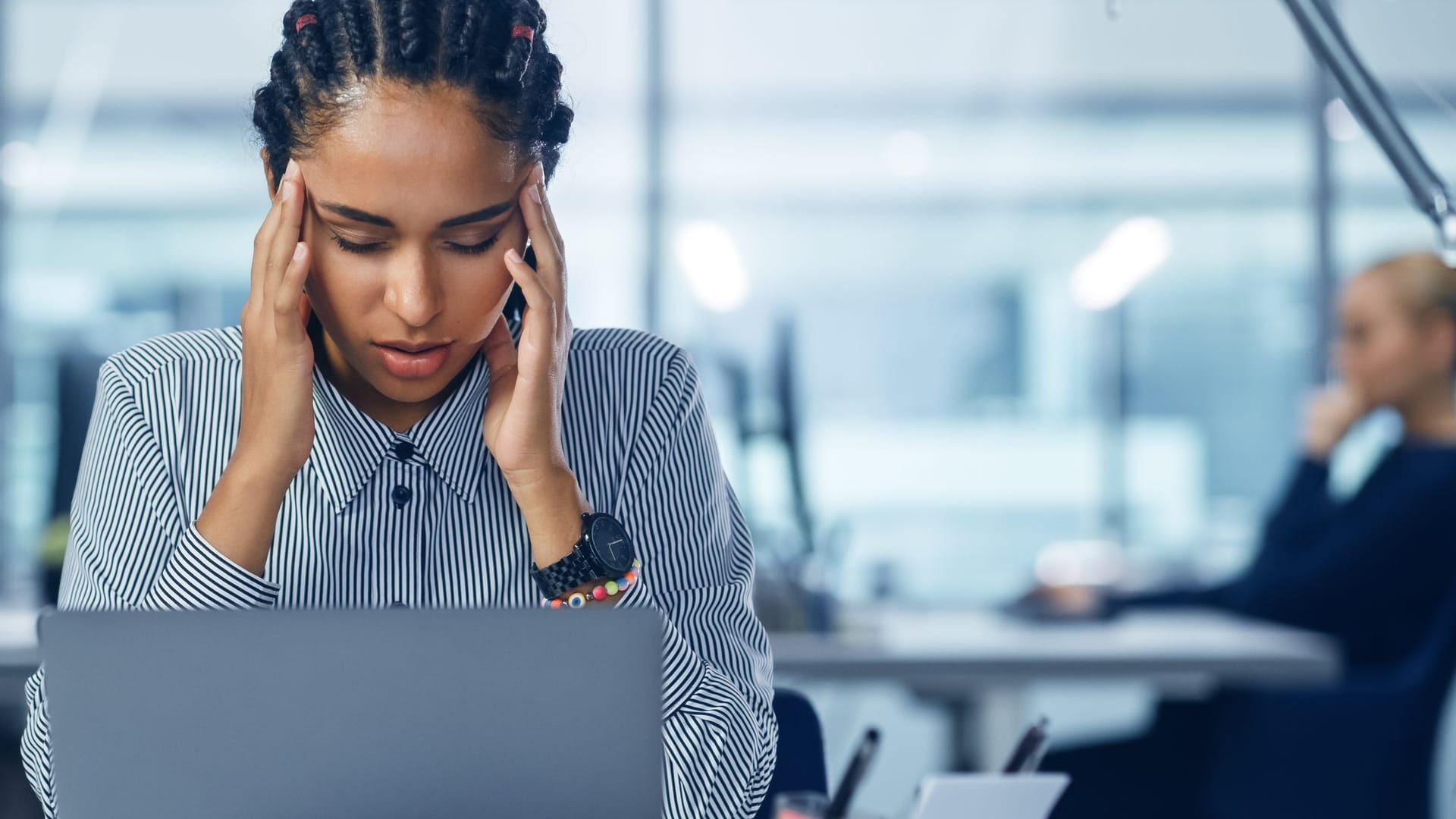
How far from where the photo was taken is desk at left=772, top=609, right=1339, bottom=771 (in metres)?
2.38

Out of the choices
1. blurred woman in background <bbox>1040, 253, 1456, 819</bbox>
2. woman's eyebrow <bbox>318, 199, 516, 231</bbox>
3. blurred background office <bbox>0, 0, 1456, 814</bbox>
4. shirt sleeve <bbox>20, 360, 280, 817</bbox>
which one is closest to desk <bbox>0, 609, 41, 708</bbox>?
shirt sleeve <bbox>20, 360, 280, 817</bbox>

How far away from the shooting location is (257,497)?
120 centimetres

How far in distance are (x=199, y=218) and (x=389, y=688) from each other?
14.0 feet

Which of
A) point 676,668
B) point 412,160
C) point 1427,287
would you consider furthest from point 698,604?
point 1427,287

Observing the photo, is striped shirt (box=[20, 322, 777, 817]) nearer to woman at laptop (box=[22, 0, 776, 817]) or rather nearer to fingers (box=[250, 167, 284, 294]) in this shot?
woman at laptop (box=[22, 0, 776, 817])

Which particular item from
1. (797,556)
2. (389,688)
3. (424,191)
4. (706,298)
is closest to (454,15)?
(424,191)

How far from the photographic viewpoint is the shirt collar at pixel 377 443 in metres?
1.37

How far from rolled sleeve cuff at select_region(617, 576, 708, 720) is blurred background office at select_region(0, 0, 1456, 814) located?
335 cm

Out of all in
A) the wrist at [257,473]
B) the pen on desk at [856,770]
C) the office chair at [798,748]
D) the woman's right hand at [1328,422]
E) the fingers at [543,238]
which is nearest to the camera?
the pen on desk at [856,770]

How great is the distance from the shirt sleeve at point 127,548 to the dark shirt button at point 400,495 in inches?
5.9

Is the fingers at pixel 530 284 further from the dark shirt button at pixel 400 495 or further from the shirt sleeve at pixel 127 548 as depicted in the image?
the shirt sleeve at pixel 127 548

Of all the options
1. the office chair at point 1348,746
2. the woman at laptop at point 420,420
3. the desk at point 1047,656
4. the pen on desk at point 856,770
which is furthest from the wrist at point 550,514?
the office chair at point 1348,746

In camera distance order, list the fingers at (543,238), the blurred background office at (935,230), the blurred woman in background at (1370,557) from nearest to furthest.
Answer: the fingers at (543,238) → the blurred woman in background at (1370,557) → the blurred background office at (935,230)

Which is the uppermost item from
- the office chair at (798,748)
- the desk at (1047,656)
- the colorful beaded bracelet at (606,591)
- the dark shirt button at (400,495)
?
the dark shirt button at (400,495)
